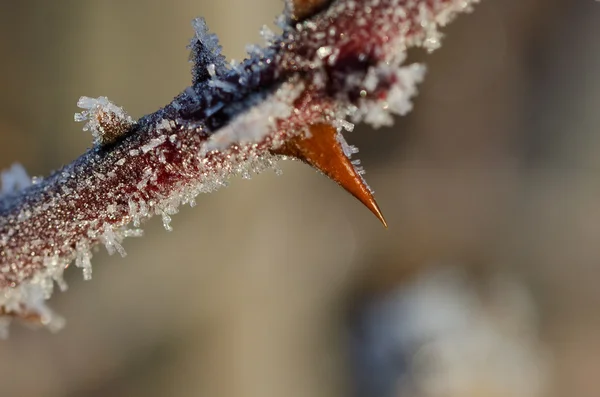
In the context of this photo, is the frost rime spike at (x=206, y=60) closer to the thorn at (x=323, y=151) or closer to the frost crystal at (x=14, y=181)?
the thorn at (x=323, y=151)

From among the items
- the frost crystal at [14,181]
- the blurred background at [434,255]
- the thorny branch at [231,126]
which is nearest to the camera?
the thorny branch at [231,126]

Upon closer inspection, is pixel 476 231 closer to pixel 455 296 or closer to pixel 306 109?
pixel 455 296

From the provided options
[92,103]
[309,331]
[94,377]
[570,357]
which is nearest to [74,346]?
[94,377]

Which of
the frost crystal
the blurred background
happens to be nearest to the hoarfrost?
the frost crystal

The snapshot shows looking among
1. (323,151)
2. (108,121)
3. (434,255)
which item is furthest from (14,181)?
(434,255)

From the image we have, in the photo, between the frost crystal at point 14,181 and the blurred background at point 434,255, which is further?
the blurred background at point 434,255

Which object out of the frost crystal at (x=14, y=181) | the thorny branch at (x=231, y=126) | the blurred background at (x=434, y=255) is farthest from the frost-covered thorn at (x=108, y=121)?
the blurred background at (x=434, y=255)
